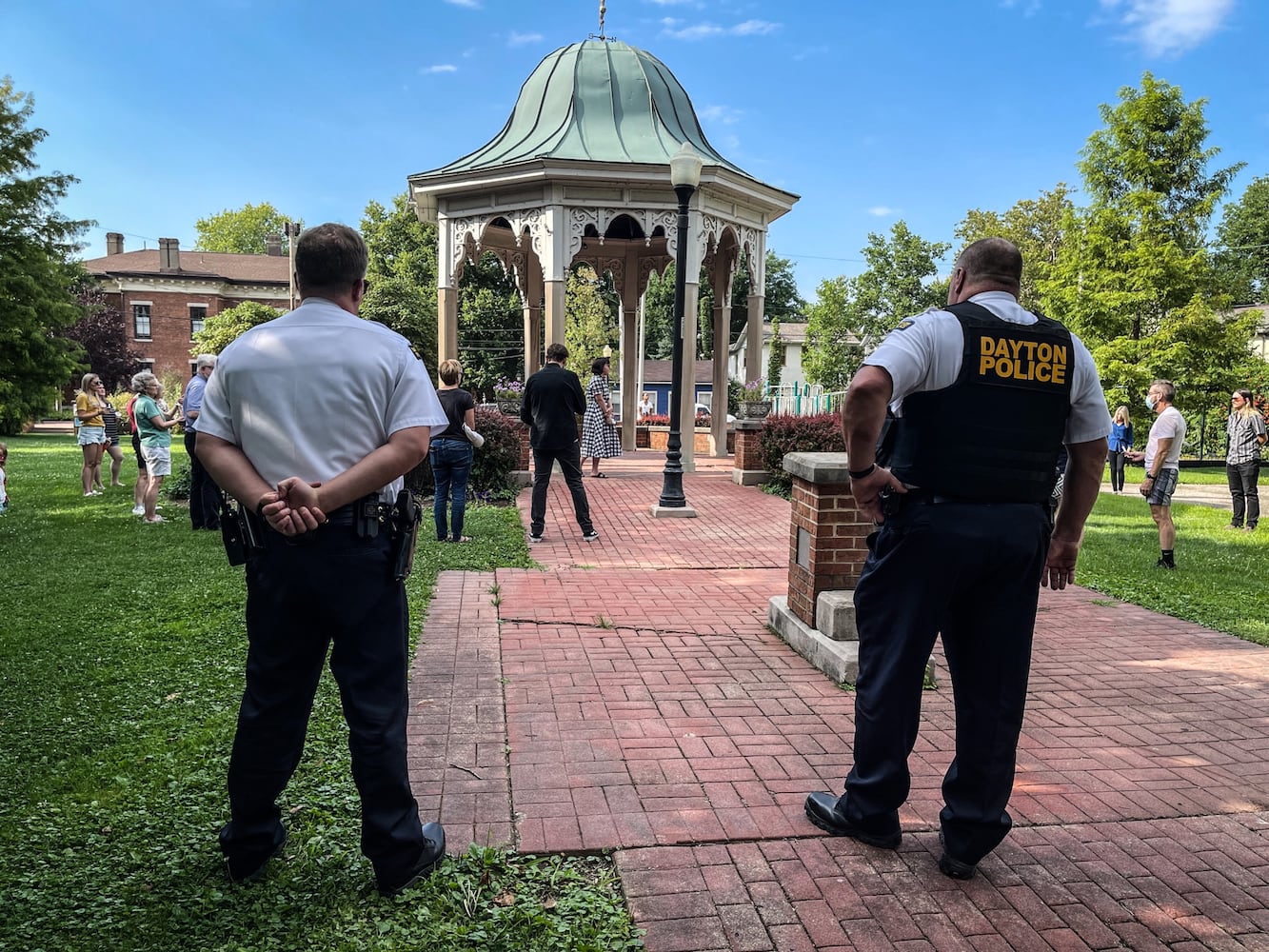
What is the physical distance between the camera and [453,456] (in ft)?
29.0

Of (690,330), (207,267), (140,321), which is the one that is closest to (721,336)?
(690,330)

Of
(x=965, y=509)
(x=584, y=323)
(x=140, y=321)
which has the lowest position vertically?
(x=965, y=509)

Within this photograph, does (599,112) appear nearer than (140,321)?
Yes

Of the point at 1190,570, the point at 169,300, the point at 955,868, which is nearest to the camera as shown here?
the point at 955,868

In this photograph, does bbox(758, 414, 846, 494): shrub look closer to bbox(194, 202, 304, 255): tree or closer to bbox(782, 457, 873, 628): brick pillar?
bbox(782, 457, 873, 628): brick pillar

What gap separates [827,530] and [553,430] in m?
4.25

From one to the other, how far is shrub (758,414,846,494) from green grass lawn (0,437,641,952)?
8.54m

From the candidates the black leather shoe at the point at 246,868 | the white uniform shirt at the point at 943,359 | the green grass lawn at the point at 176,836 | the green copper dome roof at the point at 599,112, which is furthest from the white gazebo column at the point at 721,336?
the black leather shoe at the point at 246,868

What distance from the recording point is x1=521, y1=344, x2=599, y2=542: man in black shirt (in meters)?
9.05

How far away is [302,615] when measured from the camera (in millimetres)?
2578

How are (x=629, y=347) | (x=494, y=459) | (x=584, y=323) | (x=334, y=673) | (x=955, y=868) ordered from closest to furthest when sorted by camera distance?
(x=334, y=673)
(x=955, y=868)
(x=494, y=459)
(x=629, y=347)
(x=584, y=323)

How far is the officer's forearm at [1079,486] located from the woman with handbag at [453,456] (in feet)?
21.3

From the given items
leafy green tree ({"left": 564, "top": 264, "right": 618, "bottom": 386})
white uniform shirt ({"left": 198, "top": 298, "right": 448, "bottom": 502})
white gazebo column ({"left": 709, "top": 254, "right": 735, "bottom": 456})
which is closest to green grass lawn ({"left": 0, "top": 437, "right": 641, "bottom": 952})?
white uniform shirt ({"left": 198, "top": 298, "right": 448, "bottom": 502})

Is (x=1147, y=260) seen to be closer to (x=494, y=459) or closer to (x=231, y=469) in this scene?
(x=494, y=459)
